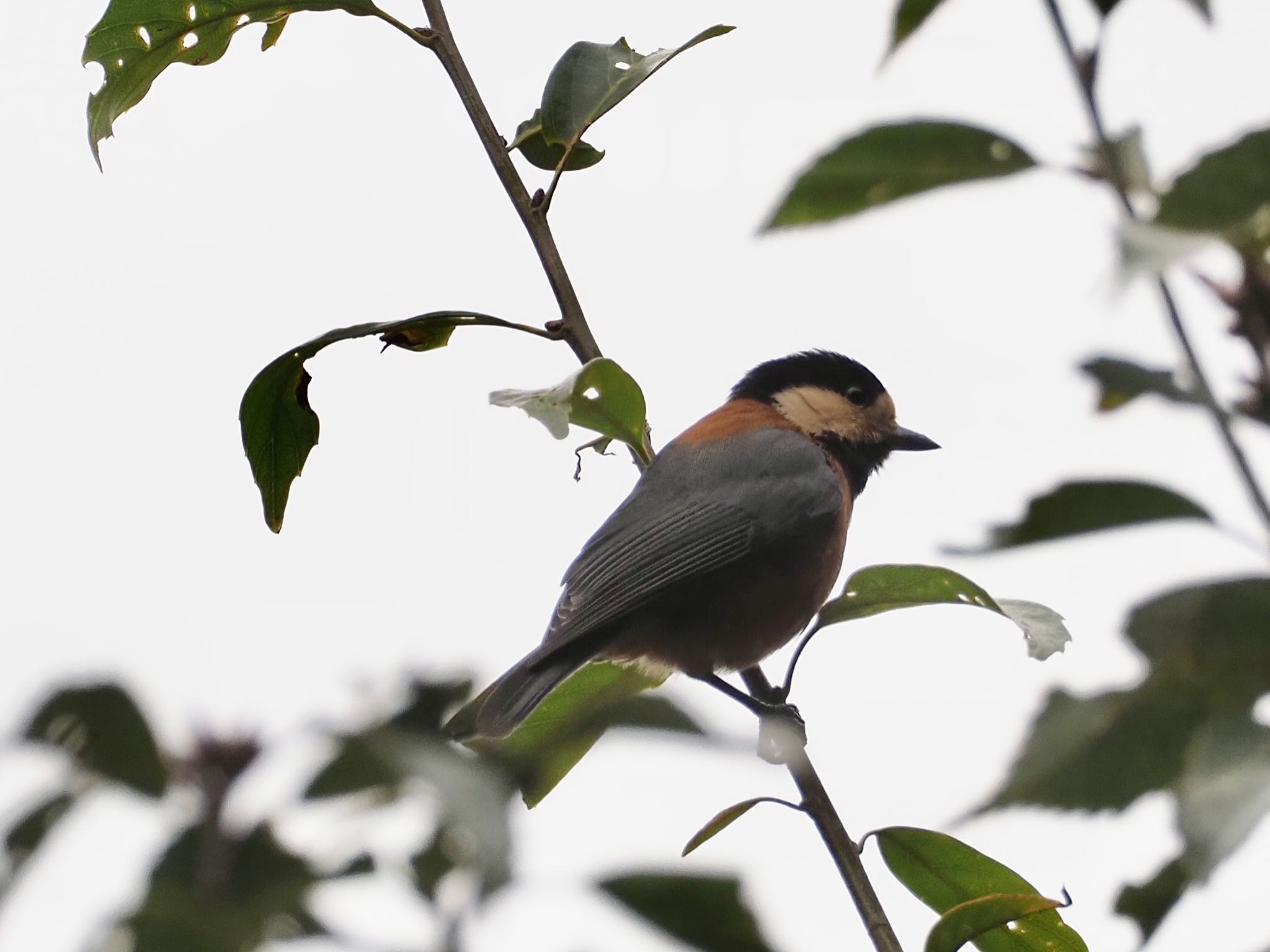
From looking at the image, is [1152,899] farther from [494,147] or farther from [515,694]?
[515,694]

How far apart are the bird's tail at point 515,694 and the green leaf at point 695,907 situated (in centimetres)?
129

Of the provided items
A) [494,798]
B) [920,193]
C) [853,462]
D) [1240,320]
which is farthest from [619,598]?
[494,798]

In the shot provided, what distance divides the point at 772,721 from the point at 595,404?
73 cm

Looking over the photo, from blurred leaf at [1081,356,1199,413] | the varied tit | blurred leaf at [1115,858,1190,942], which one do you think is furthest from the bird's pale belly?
blurred leaf at [1081,356,1199,413]

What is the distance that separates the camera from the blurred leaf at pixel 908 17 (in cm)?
189

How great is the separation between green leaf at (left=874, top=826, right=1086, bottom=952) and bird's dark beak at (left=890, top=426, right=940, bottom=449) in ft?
9.57

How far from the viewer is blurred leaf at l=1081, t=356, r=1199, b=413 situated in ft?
5.06

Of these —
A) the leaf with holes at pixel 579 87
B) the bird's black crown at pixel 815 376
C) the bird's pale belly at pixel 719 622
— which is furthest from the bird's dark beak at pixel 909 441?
the leaf with holes at pixel 579 87

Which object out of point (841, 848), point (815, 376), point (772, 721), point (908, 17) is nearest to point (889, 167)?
point (908, 17)

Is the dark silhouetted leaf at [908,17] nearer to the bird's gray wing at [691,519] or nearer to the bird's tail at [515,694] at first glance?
the bird's tail at [515,694]

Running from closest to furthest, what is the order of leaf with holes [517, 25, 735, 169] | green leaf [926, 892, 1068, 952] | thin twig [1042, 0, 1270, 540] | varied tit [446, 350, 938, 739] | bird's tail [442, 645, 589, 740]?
thin twig [1042, 0, 1270, 540]
green leaf [926, 892, 1068, 952]
leaf with holes [517, 25, 735, 169]
bird's tail [442, 645, 589, 740]
varied tit [446, 350, 938, 739]

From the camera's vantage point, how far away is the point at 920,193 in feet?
6.19

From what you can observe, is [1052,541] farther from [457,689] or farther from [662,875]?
[457,689]

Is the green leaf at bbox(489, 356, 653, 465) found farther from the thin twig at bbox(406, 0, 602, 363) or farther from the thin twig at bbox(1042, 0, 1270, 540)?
the thin twig at bbox(1042, 0, 1270, 540)
